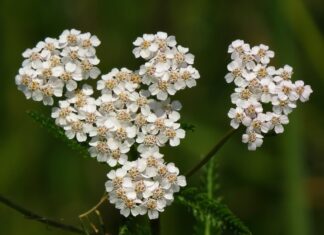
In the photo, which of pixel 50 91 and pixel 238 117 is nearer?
pixel 238 117

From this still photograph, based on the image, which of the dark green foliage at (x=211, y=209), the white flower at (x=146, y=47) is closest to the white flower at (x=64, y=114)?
the white flower at (x=146, y=47)

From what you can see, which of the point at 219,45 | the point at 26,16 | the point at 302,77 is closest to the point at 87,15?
the point at 26,16

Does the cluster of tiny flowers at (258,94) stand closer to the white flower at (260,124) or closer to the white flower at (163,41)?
the white flower at (260,124)

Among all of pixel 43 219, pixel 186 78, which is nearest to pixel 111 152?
pixel 43 219

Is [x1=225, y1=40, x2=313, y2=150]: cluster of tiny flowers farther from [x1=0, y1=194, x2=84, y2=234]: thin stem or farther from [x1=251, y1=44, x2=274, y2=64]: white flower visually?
[x1=0, y1=194, x2=84, y2=234]: thin stem

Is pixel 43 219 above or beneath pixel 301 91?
beneath

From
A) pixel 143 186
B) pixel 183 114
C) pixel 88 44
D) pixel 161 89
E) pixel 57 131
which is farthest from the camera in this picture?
pixel 183 114

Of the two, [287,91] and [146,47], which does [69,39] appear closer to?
[146,47]

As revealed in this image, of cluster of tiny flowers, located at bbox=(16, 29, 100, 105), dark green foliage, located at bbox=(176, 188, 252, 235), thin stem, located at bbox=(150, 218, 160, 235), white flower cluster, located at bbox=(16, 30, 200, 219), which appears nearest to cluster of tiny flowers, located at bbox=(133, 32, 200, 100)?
white flower cluster, located at bbox=(16, 30, 200, 219)
